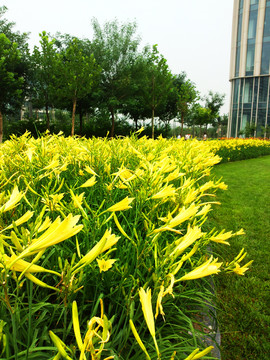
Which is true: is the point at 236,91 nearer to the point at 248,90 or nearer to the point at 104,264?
the point at 248,90

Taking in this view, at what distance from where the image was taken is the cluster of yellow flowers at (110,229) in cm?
53

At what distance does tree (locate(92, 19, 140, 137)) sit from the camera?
20.2 meters

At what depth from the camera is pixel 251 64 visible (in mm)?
30828

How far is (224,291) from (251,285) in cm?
33

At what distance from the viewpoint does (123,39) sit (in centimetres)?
2094

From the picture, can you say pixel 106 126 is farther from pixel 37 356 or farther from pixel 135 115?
pixel 37 356

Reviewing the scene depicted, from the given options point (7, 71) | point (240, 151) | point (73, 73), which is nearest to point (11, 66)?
point (7, 71)

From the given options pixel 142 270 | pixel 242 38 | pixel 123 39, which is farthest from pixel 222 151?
pixel 242 38

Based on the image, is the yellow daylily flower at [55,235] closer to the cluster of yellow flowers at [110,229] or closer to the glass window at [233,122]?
the cluster of yellow flowers at [110,229]

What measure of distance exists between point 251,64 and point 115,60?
61.2 feet

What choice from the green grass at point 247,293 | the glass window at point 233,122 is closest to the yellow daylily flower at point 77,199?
the green grass at point 247,293

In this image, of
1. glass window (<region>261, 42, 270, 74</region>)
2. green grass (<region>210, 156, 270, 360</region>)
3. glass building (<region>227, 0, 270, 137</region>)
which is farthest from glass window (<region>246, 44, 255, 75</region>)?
green grass (<region>210, 156, 270, 360</region>)

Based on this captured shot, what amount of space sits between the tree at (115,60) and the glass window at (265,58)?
1653 centimetres

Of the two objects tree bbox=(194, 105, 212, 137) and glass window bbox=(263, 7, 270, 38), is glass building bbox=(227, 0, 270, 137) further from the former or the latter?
tree bbox=(194, 105, 212, 137)
